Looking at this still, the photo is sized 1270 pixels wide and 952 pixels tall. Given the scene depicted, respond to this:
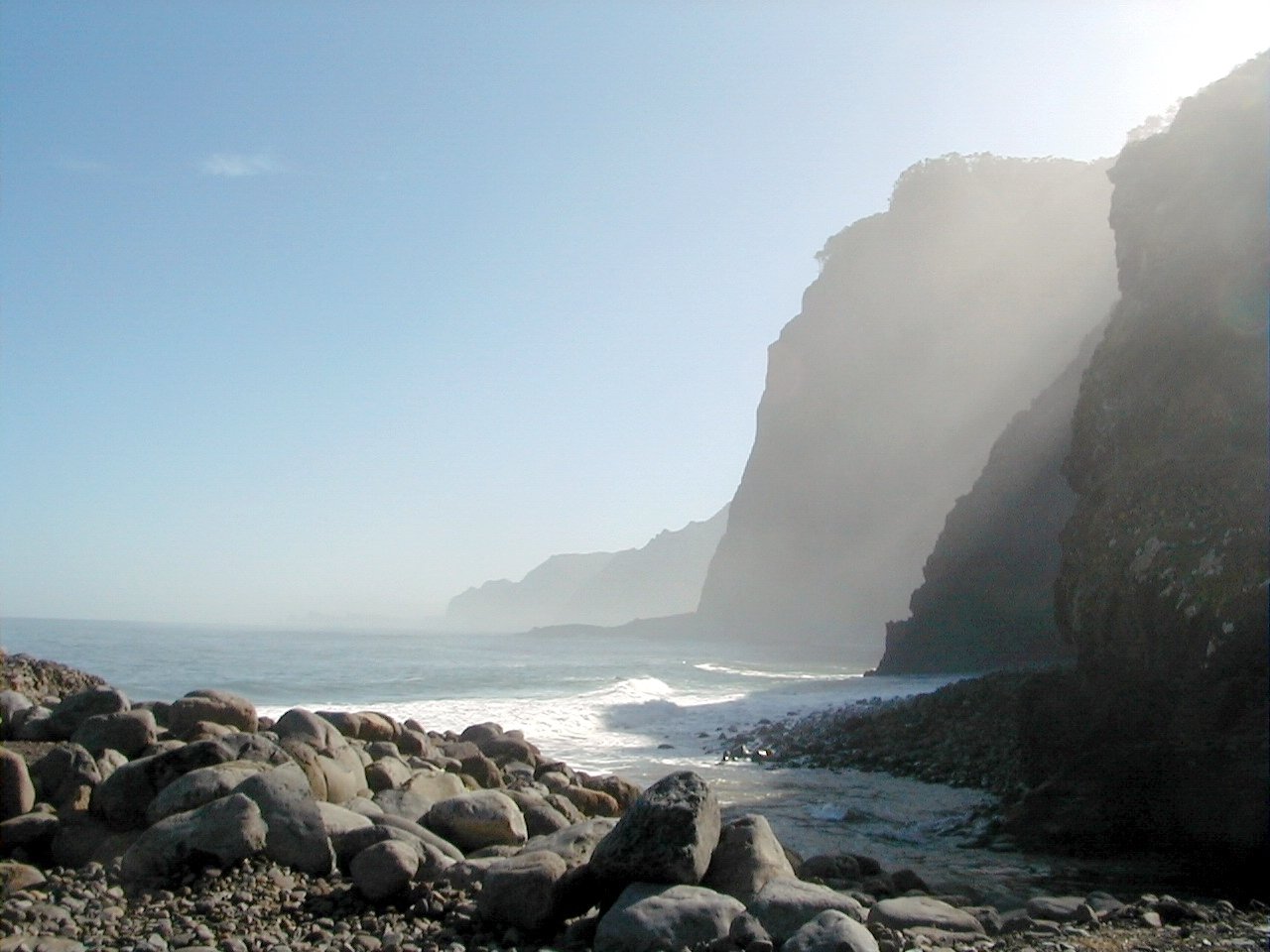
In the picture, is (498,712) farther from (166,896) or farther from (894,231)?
(894,231)

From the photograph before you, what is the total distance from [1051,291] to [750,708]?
4680cm

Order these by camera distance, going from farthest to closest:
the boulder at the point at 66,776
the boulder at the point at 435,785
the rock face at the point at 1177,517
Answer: the rock face at the point at 1177,517 < the boulder at the point at 435,785 < the boulder at the point at 66,776

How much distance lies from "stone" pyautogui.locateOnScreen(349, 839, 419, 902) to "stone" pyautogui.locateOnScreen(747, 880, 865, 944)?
2.13 meters

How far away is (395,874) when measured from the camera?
640cm

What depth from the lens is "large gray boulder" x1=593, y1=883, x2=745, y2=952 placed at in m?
5.65

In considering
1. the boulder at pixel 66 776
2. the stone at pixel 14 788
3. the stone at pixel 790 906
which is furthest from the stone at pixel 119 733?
the stone at pixel 790 906

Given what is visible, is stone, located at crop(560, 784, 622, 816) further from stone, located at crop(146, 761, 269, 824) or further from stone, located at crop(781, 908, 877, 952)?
stone, located at crop(781, 908, 877, 952)

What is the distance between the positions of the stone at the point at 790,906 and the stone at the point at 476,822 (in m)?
2.55

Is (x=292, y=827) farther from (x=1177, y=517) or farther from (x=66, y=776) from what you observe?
(x=1177, y=517)

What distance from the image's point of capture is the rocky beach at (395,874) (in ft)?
18.9

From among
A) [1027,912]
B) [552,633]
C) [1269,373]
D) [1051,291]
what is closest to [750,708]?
[1269,373]

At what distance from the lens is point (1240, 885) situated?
32.6 ft

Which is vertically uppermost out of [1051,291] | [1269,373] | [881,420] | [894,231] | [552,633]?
[894,231]

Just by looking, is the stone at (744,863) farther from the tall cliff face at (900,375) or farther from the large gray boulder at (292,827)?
the tall cliff face at (900,375)
